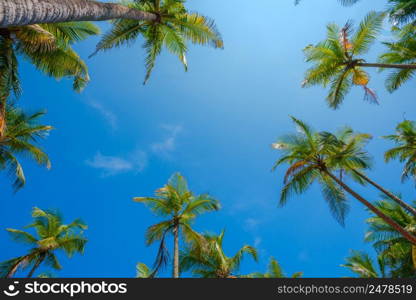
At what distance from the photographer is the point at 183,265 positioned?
17.8 metres

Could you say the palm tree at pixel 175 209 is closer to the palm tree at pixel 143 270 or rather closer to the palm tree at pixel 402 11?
the palm tree at pixel 143 270

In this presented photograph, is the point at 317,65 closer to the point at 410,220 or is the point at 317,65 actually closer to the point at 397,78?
the point at 397,78

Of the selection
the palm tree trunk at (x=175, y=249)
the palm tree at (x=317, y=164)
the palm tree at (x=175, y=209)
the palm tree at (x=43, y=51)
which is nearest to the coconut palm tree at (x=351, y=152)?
the palm tree at (x=317, y=164)

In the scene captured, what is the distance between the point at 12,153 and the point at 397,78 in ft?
74.1

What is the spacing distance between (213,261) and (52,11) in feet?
55.3

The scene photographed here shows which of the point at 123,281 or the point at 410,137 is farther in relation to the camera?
the point at 410,137

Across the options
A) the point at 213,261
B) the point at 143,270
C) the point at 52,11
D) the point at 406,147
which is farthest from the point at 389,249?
the point at 52,11

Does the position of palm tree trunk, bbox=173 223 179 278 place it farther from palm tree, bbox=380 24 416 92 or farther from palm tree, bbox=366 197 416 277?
palm tree, bbox=380 24 416 92

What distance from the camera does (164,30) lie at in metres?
11.0

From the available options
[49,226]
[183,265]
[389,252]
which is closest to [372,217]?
[389,252]

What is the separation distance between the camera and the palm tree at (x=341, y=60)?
12.5m

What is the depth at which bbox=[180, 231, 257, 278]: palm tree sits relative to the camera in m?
17.4

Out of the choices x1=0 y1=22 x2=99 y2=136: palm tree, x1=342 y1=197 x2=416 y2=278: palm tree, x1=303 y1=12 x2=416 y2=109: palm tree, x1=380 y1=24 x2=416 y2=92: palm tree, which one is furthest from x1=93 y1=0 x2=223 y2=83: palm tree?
x1=342 y1=197 x2=416 y2=278: palm tree

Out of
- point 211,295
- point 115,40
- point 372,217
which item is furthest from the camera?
point 372,217
